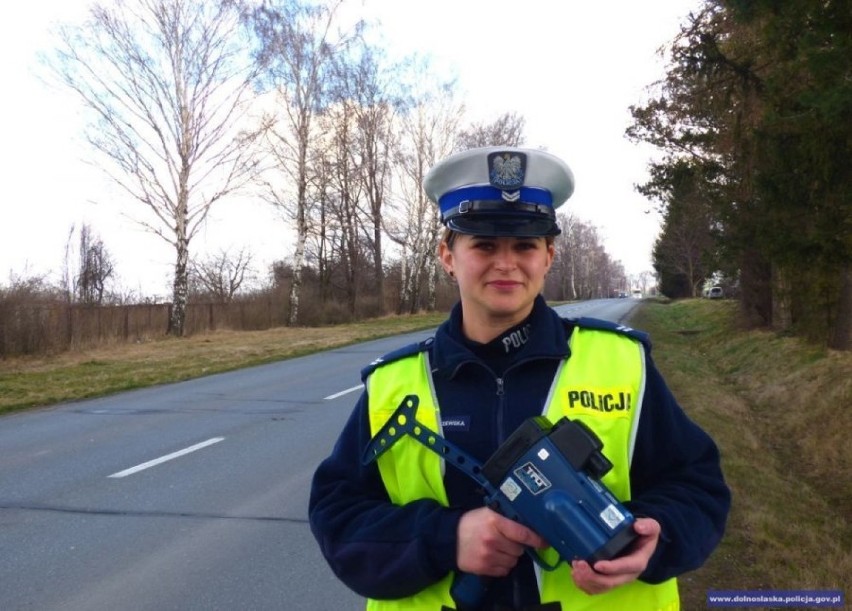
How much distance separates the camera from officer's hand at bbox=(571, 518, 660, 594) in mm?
1592

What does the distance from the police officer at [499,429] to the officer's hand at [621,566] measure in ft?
0.08

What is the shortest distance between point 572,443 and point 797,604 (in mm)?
3301

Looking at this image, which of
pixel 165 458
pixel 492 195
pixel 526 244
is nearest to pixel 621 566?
pixel 526 244

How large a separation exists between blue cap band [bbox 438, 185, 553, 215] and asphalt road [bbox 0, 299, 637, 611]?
3209 mm

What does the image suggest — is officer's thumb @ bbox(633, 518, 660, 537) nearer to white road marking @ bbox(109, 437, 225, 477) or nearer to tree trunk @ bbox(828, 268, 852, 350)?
white road marking @ bbox(109, 437, 225, 477)

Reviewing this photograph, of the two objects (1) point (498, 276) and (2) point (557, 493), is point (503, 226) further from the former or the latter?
(2) point (557, 493)

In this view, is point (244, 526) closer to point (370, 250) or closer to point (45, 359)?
point (45, 359)

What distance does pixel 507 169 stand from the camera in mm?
2102

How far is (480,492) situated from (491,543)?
0.18 metres

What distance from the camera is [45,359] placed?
21.4 metres

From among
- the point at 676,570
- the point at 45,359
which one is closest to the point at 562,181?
the point at 676,570

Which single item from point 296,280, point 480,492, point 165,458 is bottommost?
point 165,458

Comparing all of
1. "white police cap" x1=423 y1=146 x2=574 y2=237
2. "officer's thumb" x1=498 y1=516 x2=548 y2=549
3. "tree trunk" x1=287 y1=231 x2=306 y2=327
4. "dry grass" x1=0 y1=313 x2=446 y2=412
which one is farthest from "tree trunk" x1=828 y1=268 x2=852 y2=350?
"tree trunk" x1=287 y1=231 x2=306 y2=327

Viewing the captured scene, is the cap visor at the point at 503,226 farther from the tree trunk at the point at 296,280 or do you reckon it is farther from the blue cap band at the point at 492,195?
the tree trunk at the point at 296,280
